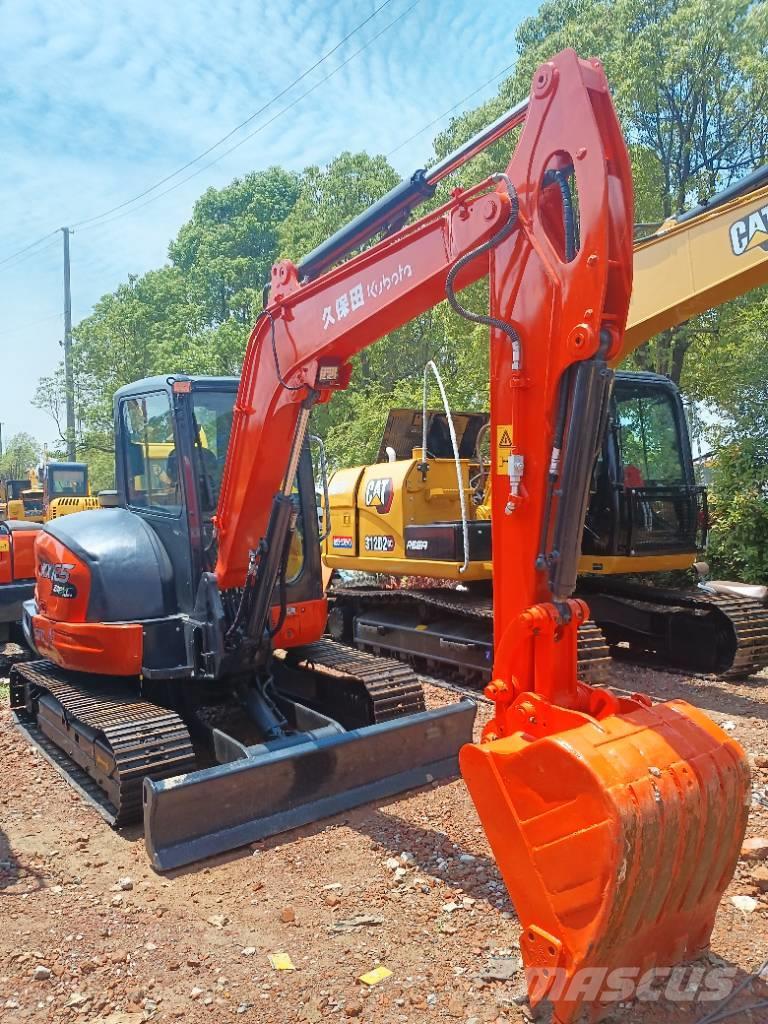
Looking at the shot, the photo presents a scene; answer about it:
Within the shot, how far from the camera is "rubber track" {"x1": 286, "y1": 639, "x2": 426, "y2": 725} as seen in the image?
18.2 feet

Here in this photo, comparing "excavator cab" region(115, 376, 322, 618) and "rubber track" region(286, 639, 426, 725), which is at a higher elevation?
"excavator cab" region(115, 376, 322, 618)

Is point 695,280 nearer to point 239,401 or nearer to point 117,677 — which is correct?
point 239,401

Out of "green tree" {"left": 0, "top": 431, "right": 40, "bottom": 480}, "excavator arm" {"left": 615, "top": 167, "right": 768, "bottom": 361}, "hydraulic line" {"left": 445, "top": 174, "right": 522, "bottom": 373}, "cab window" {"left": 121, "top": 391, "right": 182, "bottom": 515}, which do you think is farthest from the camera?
"green tree" {"left": 0, "top": 431, "right": 40, "bottom": 480}

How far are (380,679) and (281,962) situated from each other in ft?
7.75

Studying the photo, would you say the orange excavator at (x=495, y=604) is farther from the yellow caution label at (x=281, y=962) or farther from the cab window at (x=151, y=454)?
the yellow caution label at (x=281, y=962)

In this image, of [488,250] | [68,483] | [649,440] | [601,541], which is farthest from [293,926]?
[68,483]

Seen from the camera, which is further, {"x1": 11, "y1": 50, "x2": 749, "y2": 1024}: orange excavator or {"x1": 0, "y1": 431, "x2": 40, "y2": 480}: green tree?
{"x1": 0, "y1": 431, "x2": 40, "y2": 480}: green tree

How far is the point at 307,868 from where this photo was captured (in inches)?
166

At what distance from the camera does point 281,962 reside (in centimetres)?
342

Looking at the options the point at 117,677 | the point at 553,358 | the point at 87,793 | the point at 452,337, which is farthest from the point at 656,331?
the point at 452,337

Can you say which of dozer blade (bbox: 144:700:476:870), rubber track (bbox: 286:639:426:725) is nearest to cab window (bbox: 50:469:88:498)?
rubber track (bbox: 286:639:426:725)

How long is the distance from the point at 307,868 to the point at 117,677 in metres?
2.21

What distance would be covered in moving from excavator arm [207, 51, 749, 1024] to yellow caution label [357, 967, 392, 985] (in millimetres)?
617

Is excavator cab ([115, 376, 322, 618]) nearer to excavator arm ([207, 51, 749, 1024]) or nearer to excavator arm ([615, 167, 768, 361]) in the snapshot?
excavator arm ([207, 51, 749, 1024])
